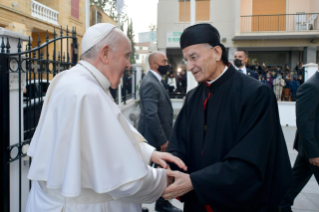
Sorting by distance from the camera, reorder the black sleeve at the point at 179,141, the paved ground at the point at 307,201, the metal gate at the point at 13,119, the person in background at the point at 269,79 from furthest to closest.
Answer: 1. the person in background at the point at 269,79
2. the paved ground at the point at 307,201
3. the metal gate at the point at 13,119
4. the black sleeve at the point at 179,141

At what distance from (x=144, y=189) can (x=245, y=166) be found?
0.64 m

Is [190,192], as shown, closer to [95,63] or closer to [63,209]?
[63,209]

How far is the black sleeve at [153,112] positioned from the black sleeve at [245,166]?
1885 millimetres

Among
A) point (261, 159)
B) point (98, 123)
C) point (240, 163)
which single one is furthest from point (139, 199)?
point (261, 159)

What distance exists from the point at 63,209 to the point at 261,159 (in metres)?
1.23

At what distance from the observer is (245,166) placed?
167 cm

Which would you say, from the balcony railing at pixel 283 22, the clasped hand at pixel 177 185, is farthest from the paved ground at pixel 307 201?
the balcony railing at pixel 283 22

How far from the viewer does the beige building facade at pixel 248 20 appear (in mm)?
5098

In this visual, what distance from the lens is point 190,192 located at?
199 cm

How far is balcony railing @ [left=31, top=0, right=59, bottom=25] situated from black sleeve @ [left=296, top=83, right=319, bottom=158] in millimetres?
3027

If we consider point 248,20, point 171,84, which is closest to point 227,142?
point 248,20

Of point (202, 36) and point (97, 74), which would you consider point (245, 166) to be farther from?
point (97, 74)

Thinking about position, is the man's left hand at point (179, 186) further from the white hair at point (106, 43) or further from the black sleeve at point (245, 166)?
the white hair at point (106, 43)

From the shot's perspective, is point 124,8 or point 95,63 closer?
point 95,63
